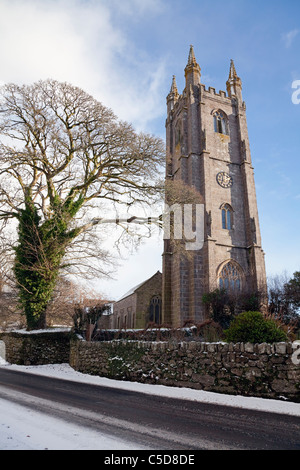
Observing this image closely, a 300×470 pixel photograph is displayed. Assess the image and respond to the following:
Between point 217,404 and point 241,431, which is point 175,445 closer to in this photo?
point 241,431

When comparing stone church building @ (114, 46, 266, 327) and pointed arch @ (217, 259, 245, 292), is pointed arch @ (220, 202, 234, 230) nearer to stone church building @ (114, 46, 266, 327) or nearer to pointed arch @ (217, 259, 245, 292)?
stone church building @ (114, 46, 266, 327)

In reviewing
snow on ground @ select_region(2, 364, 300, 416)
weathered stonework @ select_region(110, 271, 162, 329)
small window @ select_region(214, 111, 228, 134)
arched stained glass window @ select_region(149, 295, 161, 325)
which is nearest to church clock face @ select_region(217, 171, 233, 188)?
small window @ select_region(214, 111, 228, 134)

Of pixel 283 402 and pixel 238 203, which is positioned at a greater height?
pixel 238 203

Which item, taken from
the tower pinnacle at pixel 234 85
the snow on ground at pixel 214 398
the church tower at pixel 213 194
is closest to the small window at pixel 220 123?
the church tower at pixel 213 194

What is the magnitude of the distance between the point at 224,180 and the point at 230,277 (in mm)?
9324

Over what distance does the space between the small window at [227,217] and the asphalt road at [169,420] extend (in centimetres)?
2088

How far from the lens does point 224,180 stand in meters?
27.4

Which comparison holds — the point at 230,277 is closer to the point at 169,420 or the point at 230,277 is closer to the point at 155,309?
the point at 155,309

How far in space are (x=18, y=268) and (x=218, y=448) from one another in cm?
1449

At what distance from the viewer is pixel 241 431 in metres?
4.07

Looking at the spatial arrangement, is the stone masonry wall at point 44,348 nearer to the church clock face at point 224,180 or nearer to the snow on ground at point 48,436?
Result: the snow on ground at point 48,436

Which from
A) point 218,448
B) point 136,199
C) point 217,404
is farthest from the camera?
point 136,199

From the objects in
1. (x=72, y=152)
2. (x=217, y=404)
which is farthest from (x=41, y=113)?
(x=217, y=404)

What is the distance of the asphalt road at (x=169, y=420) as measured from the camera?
3.57 meters
